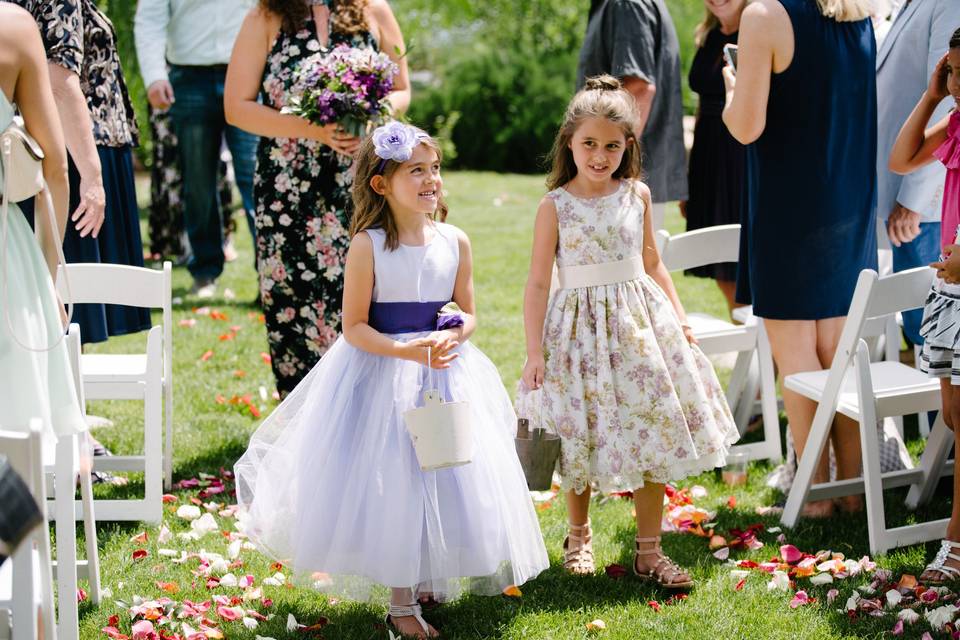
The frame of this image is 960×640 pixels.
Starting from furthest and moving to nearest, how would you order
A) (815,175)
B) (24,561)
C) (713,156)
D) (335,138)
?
(713,156)
(335,138)
(815,175)
(24,561)

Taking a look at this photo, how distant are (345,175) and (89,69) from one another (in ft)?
3.64

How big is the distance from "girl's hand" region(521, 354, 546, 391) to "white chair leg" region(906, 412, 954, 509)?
167cm

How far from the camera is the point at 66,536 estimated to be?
3.24 meters

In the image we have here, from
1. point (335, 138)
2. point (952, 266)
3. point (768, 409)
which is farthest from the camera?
point (768, 409)

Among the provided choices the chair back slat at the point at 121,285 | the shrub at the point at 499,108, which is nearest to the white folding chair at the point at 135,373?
the chair back slat at the point at 121,285

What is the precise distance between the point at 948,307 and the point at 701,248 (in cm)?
143

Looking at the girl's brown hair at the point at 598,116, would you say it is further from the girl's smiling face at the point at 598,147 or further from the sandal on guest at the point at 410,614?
the sandal on guest at the point at 410,614

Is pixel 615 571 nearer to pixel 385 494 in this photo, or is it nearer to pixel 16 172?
pixel 385 494

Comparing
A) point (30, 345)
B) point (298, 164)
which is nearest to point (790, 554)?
point (298, 164)

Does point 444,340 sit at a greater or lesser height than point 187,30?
lesser

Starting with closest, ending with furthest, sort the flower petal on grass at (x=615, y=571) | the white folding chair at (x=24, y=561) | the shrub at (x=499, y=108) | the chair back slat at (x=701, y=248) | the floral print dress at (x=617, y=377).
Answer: the white folding chair at (x=24, y=561), the floral print dress at (x=617, y=377), the flower petal on grass at (x=615, y=571), the chair back slat at (x=701, y=248), the shrub at (x=499, y=108)

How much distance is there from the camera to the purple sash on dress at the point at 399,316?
11.8 feet

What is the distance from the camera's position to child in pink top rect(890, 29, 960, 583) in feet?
12.3

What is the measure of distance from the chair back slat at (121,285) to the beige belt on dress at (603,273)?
1.64 m
